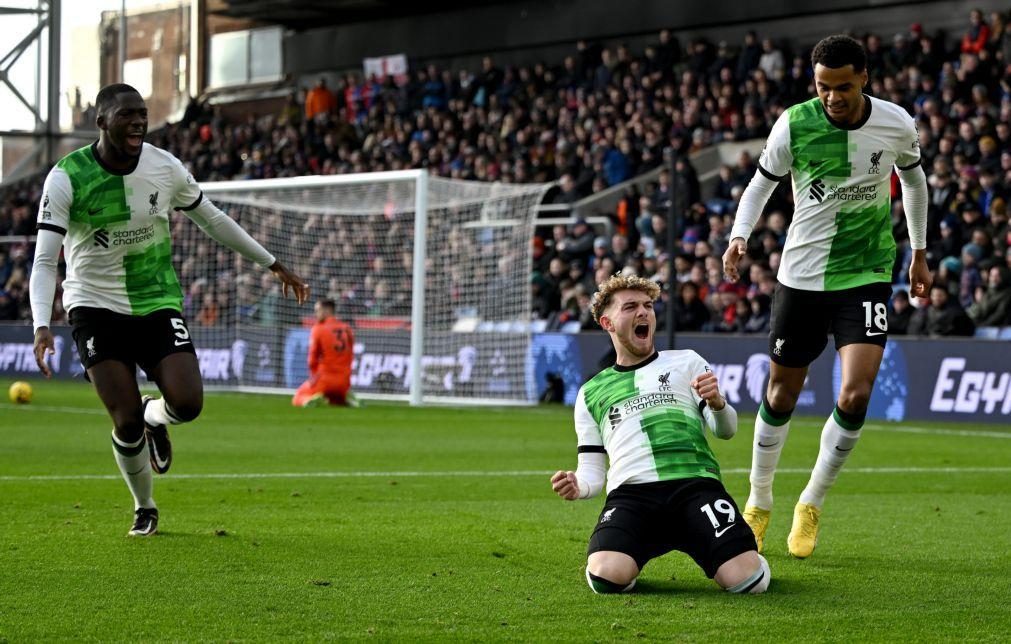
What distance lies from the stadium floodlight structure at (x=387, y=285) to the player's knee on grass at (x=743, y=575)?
15.1 m

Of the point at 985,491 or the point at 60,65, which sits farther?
the point at 60,65

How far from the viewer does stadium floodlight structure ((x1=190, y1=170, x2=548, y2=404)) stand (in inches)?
862

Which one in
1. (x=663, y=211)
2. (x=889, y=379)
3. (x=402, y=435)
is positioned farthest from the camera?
(x=663, y=211)

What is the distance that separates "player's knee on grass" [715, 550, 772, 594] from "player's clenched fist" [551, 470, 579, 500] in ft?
2.15

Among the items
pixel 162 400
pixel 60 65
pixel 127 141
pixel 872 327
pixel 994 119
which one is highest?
pixel 60 65

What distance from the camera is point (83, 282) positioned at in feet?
24.9

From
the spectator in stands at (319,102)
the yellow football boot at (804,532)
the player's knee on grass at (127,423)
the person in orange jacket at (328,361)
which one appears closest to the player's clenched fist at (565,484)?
the yellow football boot at (804,532)

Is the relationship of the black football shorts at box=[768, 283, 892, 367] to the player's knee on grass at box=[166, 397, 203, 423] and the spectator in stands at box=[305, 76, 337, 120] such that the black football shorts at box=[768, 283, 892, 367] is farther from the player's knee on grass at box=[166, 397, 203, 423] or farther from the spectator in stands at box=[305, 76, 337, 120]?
the spectator in stands at box=[305, 76, 337, 120]

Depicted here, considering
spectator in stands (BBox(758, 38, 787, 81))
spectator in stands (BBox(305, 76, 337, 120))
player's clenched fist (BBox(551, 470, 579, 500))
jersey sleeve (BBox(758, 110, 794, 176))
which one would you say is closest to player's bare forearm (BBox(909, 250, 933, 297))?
jersey sleeve (BBox(758, 110, 794, 176))

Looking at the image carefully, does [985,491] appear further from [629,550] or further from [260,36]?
[260,36]

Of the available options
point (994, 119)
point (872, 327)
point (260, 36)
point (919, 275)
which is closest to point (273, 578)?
point (872, 327)

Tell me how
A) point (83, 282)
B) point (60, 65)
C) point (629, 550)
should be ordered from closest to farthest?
point (629, 550) < point (83, 282) < point (60, 65)

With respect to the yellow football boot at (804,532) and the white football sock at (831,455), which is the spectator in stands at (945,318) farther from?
the yellow football boot at (804,532)

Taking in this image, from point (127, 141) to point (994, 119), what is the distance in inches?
661
